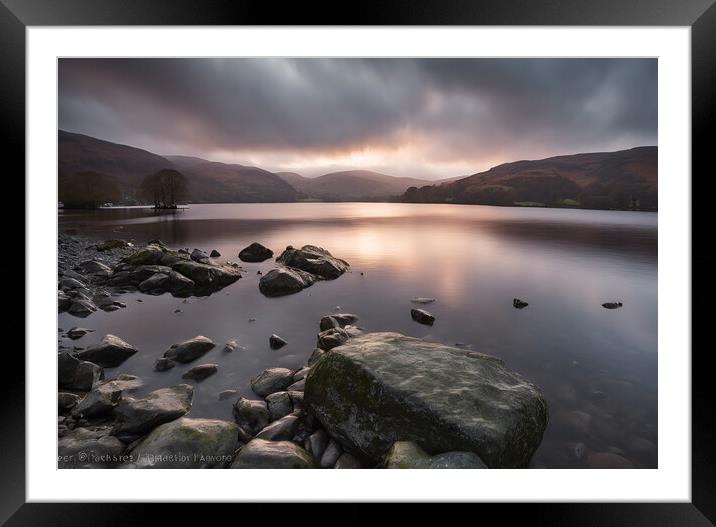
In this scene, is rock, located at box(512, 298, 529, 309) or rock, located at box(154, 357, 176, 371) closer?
rock, located at box(154, 357, 176, 371)

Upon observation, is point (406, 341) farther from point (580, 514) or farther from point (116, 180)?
point (116, 180)

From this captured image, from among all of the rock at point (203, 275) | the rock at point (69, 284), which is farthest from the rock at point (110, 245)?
the rock at point (203, 275)

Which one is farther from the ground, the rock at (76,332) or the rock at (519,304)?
the rock at (519,304)

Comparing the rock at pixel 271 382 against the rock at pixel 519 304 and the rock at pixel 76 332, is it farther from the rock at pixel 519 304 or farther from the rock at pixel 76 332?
the rock at pixel 519 304

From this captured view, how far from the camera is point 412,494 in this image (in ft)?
7.90

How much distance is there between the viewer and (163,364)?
14.0 feet

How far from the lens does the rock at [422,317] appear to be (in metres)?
6.22

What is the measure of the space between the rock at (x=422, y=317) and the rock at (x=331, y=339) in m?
1.72

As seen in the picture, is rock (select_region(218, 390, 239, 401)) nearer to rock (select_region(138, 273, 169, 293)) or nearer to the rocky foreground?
the rocky foreground

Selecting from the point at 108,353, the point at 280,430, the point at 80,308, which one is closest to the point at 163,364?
the point at 108,353

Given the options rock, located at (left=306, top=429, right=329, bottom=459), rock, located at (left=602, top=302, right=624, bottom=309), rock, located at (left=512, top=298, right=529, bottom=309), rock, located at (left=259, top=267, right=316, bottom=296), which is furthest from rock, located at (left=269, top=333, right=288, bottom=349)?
rock, located at (left=602, top=302, right=624, bottom=309)

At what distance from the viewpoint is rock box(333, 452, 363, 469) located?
2754 millimetres

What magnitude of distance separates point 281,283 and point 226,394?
4230 mm

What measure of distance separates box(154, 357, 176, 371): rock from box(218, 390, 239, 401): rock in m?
0.98
